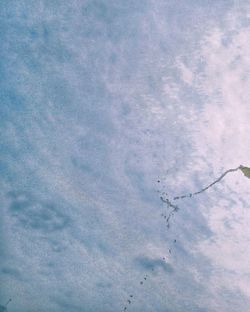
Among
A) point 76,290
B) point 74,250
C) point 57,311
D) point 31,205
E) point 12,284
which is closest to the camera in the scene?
point 31,205

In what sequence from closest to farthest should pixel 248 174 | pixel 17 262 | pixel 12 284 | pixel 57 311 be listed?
pixel 248 174 < pixel 17 262 < pixel 12 284 < pixel 57 311

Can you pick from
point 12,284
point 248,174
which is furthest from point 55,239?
point 248,174

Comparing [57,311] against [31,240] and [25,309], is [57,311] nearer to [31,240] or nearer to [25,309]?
[25,309]

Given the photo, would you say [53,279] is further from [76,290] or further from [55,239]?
[55,239]

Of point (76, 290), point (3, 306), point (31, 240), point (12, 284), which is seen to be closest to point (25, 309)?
point (3, 306)

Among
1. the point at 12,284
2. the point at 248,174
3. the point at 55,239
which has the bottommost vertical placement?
the point at 248,174

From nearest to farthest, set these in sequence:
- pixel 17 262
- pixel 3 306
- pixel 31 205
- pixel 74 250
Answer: pixel 31 205
pixel 74 250
pixel 17 262
pixel 3 306

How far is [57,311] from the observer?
40.7 m

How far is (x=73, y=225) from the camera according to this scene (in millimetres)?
23672

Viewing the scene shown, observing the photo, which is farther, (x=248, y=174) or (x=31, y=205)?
(x=31, y=205)

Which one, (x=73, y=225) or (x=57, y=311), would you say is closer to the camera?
(x=73, y=225)

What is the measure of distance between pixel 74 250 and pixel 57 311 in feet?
64.8

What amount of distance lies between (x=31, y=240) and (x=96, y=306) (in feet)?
47.8

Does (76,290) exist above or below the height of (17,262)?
above
